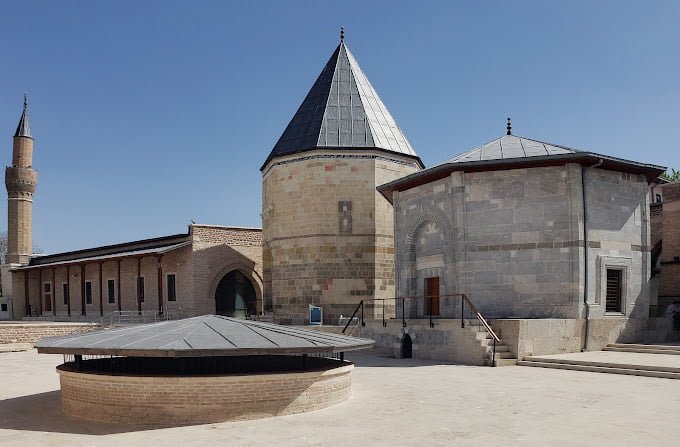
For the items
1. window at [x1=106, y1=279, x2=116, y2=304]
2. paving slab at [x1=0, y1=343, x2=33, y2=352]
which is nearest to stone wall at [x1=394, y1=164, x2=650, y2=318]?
paving slab at [x1=0, y1=343, x2=33, y2=352]

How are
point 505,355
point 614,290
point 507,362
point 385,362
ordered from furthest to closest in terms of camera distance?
point 614,290 < point 385,362 < point 505,355 < point 507,362

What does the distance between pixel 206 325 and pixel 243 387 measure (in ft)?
5.95

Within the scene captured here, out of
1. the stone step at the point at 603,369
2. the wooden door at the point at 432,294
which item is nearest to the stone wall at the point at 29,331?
the wooden door at the point at 432,294

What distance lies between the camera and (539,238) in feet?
53.4

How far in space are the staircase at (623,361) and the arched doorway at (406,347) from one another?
3.30 meters

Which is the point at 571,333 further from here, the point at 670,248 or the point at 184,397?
the point at 184,397

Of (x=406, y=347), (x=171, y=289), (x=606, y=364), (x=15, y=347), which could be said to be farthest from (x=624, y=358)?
(x=171, y=289)

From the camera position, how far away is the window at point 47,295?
3850cm

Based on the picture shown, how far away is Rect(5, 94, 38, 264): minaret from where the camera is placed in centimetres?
3956

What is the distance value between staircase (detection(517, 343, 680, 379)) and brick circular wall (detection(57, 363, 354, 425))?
23.3 ft

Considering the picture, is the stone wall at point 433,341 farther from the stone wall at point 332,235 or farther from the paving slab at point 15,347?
the paving slab at point 15,347

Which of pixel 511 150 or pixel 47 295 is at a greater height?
pixel 511 150

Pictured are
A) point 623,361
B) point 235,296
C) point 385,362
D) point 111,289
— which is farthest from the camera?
point 111,289

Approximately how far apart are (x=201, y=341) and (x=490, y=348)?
7.98m
